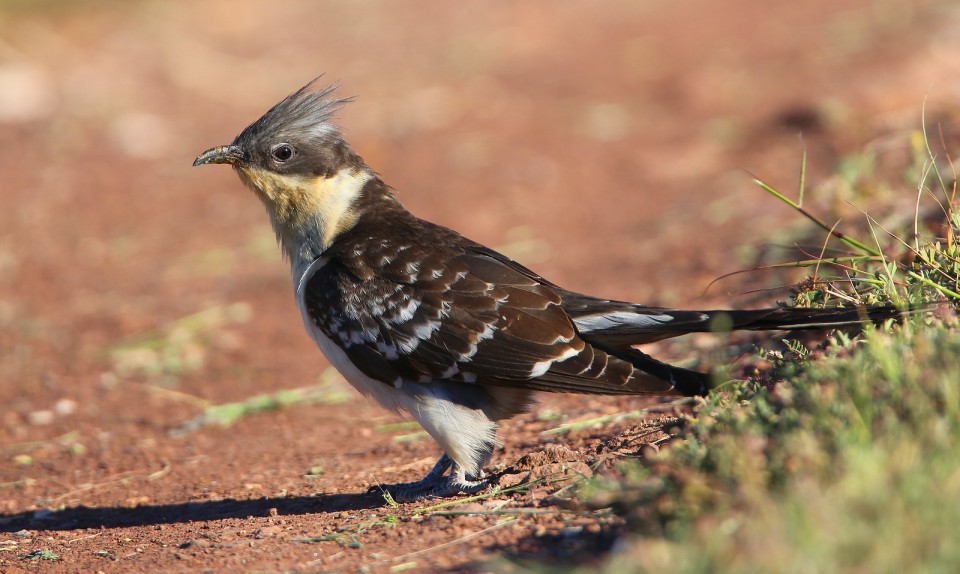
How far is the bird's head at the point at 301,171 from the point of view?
5.42 metres

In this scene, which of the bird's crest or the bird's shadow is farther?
the bird's crest

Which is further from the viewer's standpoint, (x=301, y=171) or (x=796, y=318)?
(x=301, y=171)

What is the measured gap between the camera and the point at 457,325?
4660mm

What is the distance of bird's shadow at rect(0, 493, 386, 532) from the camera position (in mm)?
4770

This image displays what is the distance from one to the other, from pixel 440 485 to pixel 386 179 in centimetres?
637

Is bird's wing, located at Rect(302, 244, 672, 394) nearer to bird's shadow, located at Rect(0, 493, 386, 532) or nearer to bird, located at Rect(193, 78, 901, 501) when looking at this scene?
bird, located at Rect(193, 78, 901, 501)

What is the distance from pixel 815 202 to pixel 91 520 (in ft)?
19.4

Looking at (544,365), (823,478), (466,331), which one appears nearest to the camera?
(823,478)

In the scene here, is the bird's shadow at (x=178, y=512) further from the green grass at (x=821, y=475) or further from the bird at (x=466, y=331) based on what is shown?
the green grass at (x=821, y=475)

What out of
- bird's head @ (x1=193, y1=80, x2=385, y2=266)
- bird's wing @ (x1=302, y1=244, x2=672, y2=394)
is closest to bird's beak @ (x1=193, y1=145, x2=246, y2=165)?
bird's head @ (x1=193, y1=80, x2=385, y2=266)

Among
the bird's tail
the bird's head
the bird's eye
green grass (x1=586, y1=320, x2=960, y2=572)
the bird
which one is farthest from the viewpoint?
the bird's eye

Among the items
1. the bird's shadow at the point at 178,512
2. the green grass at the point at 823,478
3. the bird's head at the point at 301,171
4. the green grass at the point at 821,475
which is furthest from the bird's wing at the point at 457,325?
the green grass at the point at 823,478

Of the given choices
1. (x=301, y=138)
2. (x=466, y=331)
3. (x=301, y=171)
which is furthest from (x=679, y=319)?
(x=301, y=138)

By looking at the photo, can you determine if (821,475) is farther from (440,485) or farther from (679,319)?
(440,485)
